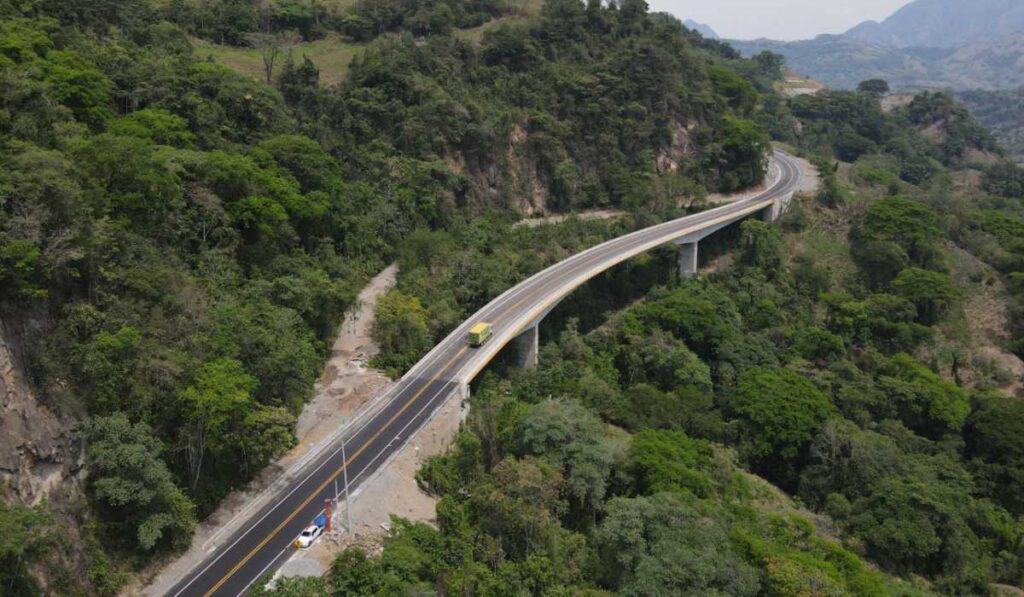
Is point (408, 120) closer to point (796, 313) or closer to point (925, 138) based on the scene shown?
point (796, 313)

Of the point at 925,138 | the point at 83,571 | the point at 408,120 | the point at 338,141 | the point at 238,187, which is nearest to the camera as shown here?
the point at 83,571

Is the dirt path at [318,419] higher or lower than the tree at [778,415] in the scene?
higher

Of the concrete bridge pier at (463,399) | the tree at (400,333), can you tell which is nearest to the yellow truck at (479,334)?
the tree at (400,333)

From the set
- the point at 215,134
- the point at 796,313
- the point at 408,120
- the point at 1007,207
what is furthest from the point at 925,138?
the point at 215,134

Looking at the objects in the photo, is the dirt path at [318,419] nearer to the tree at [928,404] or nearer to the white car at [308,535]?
the white car at [308,535]

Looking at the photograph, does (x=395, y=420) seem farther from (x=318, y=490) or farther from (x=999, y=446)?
(x=999, y=446)
